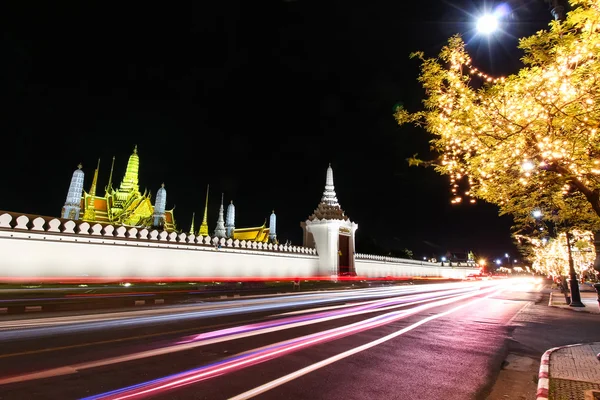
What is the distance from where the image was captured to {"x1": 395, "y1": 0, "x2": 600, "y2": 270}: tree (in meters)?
5.88

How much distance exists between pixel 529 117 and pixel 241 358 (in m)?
7.09

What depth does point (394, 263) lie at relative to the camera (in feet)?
134

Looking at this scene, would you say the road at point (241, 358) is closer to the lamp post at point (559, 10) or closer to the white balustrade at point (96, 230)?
the white balustrade at point (96, 230)

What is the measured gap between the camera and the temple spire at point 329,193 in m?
35.4

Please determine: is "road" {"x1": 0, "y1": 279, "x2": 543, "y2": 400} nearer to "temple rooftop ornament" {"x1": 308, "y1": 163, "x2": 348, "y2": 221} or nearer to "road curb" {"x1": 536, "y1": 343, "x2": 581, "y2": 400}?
"road curb" {"x1": 536, "y1": 343, "x2": 581, "y2": 400}

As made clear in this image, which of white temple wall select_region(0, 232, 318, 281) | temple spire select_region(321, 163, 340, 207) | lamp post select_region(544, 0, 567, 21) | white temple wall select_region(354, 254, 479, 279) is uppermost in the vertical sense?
temple spire select_region(321, 163, 340, 207)

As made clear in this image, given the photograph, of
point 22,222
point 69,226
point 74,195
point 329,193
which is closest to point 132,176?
point 74,195

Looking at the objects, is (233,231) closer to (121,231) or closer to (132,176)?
(132,176)

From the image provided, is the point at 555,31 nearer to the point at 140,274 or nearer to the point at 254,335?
the point at 254,335

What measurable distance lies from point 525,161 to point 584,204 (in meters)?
7.21

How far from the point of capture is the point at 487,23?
6.86 meters

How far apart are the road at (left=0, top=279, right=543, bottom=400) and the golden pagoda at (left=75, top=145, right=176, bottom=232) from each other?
34.3 meters

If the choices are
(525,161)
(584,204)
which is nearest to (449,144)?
(525,161)

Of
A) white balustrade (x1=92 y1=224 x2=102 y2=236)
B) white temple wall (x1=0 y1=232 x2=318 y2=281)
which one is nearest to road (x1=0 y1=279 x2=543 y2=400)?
white temple wall (x1=0 y1=232 x2=318 y2=281)
